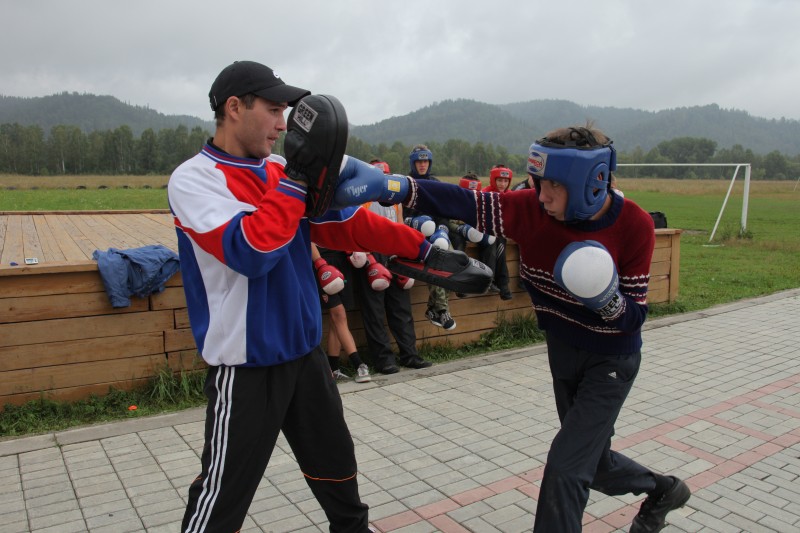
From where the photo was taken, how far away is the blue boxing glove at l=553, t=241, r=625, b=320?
Result: 2.63 m

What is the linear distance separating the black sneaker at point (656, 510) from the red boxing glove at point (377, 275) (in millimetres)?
3492

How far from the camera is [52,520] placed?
3756mm

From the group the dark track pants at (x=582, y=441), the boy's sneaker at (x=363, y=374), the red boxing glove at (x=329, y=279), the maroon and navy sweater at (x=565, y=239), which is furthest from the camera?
the boy's sneaker at (x=363, y=374)

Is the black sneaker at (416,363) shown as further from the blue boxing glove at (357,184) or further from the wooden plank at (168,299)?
the blue boxing glove at (357,184)

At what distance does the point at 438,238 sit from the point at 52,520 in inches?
162

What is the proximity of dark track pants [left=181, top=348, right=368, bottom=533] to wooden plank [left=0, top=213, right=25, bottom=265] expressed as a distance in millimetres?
3669

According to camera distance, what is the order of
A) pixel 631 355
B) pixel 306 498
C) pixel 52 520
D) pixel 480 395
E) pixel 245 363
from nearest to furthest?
pixel 245 363
pixel 631 355
pixel 52 520
pixel 306 498
pixel 480 395

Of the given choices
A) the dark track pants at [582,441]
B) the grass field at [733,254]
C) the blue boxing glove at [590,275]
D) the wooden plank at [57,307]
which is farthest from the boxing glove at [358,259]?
the grass field at [733,254]

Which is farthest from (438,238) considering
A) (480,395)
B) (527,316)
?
(527,316)

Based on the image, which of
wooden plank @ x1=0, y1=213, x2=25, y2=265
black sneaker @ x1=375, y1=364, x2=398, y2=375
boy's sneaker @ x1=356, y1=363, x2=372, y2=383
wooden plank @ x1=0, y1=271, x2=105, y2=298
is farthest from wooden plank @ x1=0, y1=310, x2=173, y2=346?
black sneaker @ x1=375, y1=364, x2=398, y2=375

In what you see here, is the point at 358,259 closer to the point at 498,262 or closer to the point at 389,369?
the point at 389,369

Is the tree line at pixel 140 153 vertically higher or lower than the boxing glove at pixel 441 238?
higher

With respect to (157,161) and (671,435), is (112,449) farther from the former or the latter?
(157,161)

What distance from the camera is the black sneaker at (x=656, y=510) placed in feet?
11.7
